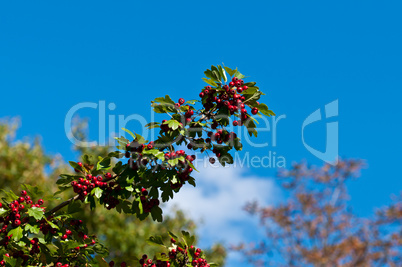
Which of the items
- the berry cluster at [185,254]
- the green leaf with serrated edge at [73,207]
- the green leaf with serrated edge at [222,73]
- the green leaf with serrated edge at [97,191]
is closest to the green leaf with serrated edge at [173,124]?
the green leaf with serrated edge at [222,73]

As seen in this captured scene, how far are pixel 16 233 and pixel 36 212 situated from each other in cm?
28

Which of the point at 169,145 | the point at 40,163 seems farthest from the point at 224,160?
the point at 40,163

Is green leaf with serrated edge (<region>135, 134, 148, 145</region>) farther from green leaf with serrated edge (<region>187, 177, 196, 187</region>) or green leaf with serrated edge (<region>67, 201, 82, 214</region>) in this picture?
green leaf with serrated edge (<region>67, 201, 82, 214</region>)

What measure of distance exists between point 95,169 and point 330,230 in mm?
14052

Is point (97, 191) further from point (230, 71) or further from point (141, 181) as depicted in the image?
point (230, 71)

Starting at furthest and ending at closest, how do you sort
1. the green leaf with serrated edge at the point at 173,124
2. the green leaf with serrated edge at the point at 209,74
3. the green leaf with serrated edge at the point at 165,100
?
the green leaf with serrated edge at the point at 209,74 < the green leaf with serrated edge at the point at 165,100 < the green leaf with serrated edge at the point at 173,124

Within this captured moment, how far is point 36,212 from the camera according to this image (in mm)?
4672

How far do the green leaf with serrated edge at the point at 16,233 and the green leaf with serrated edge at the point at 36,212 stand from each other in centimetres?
19

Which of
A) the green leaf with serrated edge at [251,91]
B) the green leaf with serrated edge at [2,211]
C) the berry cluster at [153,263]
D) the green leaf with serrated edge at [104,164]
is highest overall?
the green leaf with serrated edge at [251,91]

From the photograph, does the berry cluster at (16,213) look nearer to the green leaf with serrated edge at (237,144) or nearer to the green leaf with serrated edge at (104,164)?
the green leaf with serrated edge at (104,164)

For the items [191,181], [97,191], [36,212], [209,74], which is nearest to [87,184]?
[97,191]

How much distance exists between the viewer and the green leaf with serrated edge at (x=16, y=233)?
4.52m

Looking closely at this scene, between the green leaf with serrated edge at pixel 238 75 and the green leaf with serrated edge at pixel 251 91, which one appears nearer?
the green leaf with serrated edge at pixel 251 91

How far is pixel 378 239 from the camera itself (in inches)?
641
